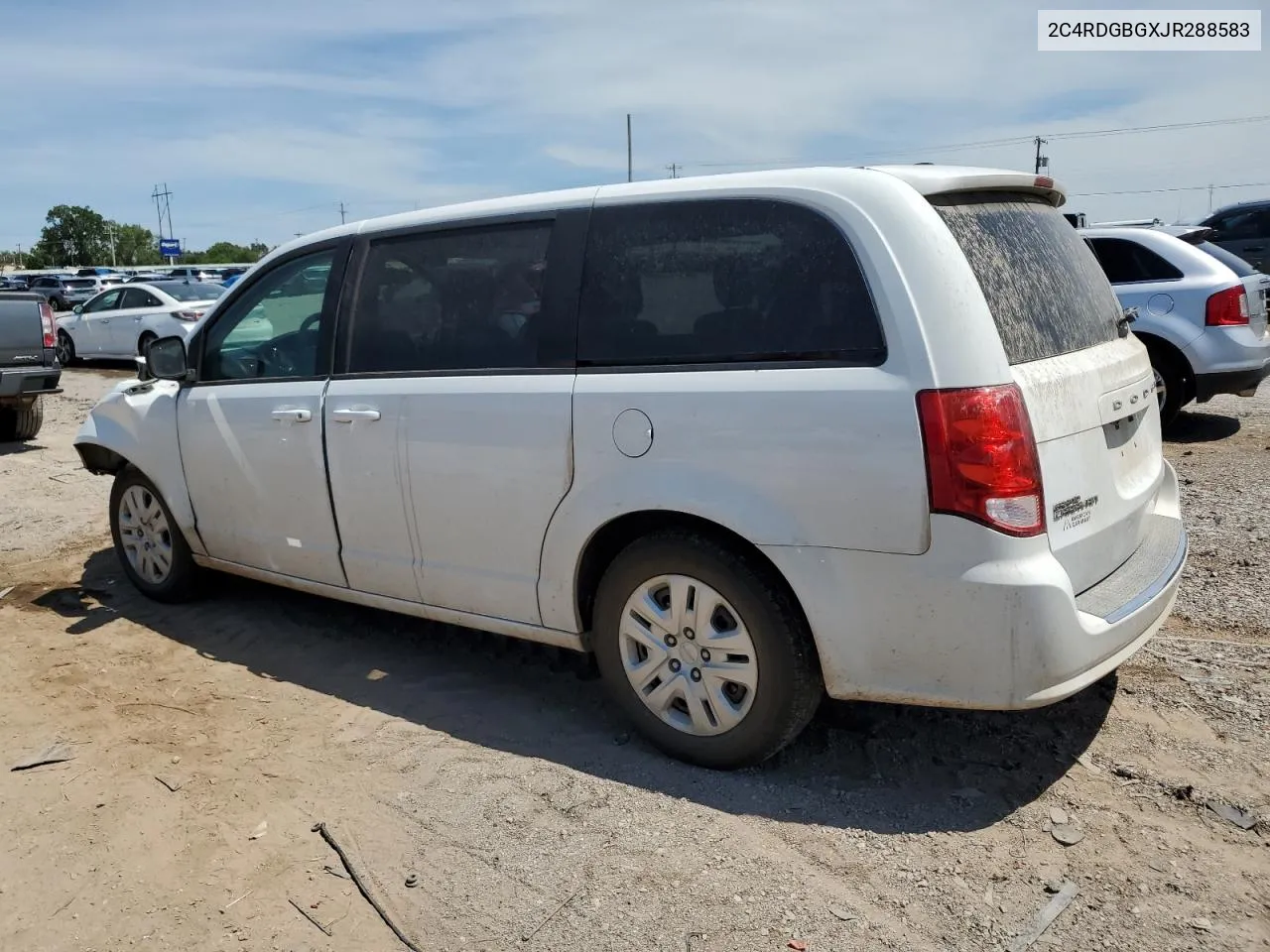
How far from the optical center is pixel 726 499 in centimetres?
319

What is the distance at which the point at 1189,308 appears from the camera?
8375mm

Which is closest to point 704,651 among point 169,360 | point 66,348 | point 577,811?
point 577,811

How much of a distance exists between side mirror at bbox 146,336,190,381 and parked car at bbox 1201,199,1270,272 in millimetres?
17219

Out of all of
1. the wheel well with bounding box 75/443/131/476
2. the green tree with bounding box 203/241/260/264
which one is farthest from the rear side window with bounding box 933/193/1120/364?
the green tree with bounding box 203/241/260/264

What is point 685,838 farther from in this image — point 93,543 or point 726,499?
point 93,543

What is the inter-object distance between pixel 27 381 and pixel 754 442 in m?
9.60

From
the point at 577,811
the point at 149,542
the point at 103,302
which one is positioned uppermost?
the point at 103,302

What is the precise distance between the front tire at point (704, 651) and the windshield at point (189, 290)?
57.0 ft

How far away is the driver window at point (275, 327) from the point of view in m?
4.59

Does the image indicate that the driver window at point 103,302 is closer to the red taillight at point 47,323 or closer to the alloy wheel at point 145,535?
the red taillight at point 47,323

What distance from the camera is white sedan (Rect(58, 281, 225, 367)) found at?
18.6 metres

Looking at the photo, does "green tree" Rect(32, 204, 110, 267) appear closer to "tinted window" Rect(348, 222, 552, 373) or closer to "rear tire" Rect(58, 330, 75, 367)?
"rear tire" Rect(58, 330, 75, 367)

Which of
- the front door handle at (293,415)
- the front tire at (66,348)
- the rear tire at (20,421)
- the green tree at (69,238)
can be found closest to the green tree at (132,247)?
the green tree at (69,238)

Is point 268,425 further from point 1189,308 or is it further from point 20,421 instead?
point 20,421
